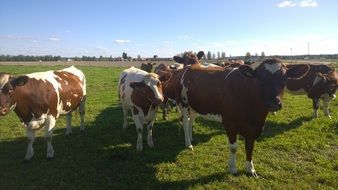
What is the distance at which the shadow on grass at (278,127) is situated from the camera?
32.4 ft

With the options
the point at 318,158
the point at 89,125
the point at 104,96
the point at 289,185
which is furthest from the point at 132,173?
the point at 104,96

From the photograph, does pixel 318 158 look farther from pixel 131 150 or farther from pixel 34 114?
pixel 34 114

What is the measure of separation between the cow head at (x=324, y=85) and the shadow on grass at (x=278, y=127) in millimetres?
995

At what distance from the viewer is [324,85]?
472 inches

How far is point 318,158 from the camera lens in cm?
786

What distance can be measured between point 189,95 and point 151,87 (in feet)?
3.16

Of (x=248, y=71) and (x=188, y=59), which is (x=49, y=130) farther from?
(x=188, y=59)

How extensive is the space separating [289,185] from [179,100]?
3.58m

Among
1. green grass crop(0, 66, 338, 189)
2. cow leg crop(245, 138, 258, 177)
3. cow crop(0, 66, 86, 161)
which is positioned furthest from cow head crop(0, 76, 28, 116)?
cow leg crop(245, 138, 258, 177)

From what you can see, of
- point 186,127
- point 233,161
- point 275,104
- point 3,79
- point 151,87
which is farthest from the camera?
point 186,127

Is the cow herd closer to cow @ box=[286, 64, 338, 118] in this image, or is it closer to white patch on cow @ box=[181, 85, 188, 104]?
white patch on cow @ box=[181, 85, 188, 104]

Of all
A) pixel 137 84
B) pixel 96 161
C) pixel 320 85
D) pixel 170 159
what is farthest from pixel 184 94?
pixel 320 85

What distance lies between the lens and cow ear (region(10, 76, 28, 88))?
7.48 metres

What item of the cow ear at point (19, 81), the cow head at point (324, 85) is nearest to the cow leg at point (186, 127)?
the cow ear at point (19, 81)
